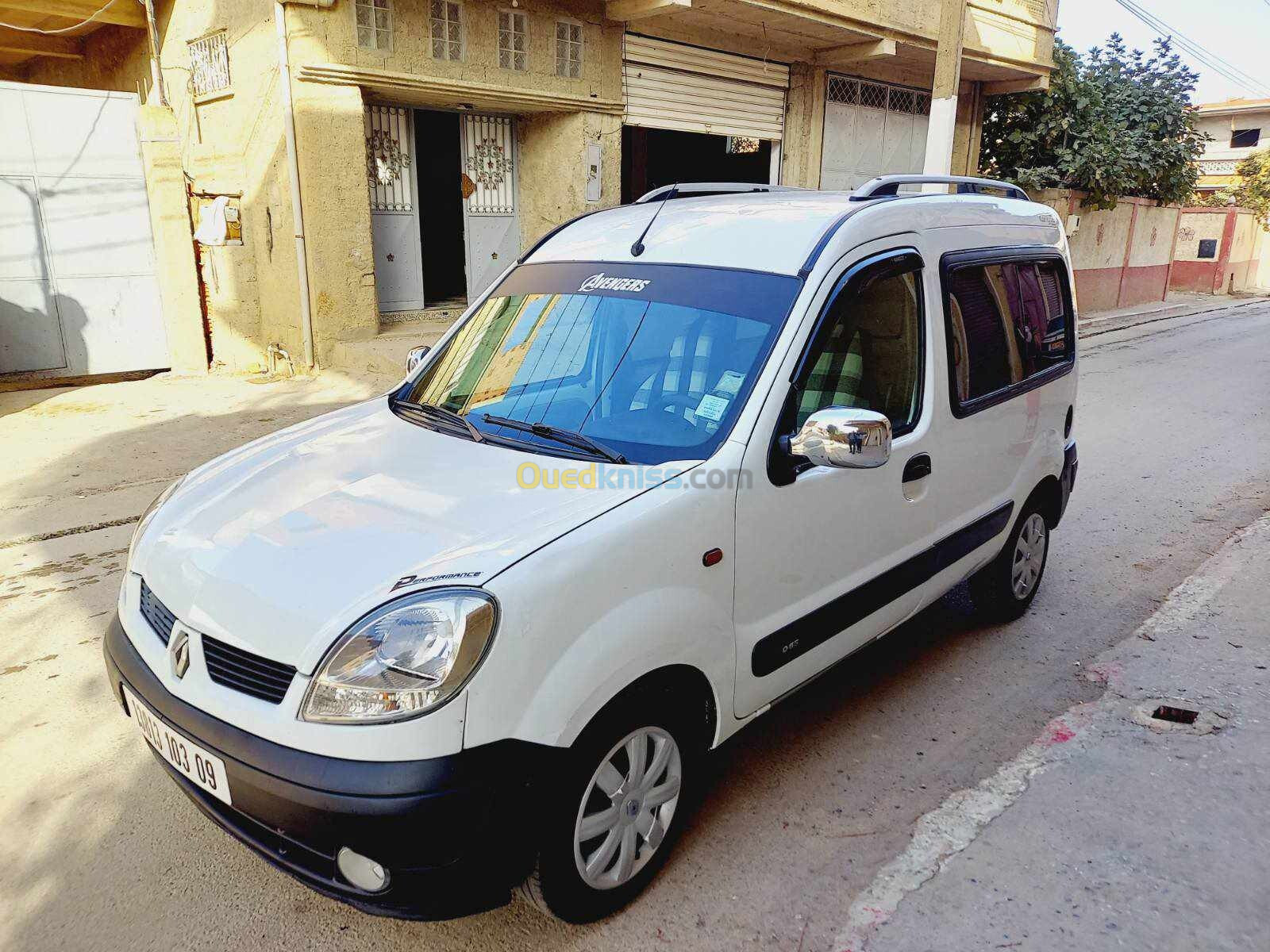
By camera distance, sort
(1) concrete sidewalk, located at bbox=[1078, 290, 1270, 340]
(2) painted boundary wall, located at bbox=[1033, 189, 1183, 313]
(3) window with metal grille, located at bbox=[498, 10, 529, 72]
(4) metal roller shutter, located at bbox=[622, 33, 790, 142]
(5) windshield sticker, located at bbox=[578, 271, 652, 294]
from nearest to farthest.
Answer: (5) windshield sticker, located at bbox=[578, 271, 652, 294]
(3) window with metal grille, located at bbox=[498, 10, 529, 72]
(4) metal roller shutter, located at bbox=[622, 33, 790, 142]
(1) concrete sidewalk, located at bbox=[1078, 290, 1270, 340]
(2) painted boundary wall, located at bbox=[1033, 189, 1183, 313]

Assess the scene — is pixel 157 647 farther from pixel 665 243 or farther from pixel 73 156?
pixel 73 156

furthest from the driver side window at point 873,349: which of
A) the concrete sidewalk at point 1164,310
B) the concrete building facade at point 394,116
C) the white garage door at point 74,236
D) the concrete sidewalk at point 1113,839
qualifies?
the concrete sidewalk at point 1164,310

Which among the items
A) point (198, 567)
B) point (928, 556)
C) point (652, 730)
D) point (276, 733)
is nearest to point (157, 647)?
point (198, 567)

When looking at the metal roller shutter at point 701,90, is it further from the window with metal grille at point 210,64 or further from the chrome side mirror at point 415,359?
the chrome side mirror at point 415,359

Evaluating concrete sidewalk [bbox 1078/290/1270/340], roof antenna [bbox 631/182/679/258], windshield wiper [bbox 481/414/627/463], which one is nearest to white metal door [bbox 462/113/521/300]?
roof antenna [bbox 631/182/679/258]

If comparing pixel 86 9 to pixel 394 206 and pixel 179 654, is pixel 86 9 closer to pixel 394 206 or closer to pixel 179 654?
pixel 394 206

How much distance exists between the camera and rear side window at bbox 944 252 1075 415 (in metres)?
3.54

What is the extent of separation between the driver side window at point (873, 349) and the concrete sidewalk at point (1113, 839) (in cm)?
137

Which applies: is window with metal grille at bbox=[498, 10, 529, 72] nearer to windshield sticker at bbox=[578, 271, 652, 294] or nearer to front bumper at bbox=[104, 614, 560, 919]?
windshield sticker at bbox=[578, 271, 652, 294]

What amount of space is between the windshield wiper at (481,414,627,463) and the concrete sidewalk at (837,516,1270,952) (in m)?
1.49

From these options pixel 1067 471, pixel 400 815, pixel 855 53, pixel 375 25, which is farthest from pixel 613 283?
pixel 855 53

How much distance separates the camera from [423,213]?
39.6 feet

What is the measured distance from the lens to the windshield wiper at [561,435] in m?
2.68

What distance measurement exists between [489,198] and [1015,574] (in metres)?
9.25
